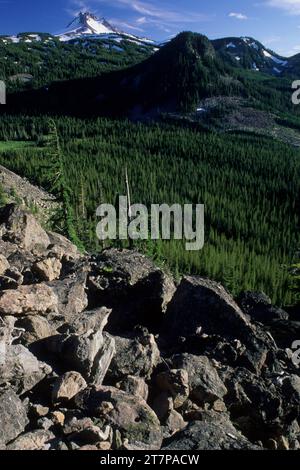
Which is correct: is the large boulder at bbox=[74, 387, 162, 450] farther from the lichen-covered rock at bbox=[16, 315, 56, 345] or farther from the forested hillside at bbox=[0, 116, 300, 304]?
the forested hillside at bbox=[0, 116, 300, 304]

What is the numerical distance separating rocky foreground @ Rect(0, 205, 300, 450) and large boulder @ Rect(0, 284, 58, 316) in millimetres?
37

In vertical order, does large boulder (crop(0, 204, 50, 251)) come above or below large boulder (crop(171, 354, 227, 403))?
above

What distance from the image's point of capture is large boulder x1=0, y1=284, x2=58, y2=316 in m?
13.3

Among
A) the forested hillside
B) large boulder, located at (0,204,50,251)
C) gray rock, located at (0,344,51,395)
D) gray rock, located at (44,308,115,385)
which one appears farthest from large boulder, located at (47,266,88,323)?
the forested hillside

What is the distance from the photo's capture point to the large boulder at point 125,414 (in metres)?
10.2

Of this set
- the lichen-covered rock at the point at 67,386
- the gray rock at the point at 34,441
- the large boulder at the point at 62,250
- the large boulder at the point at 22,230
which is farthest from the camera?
the large boulder at the point at 22,230

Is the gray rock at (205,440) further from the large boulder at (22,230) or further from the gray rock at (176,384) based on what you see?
the large boulder at (22,230)

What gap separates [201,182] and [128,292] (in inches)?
3696

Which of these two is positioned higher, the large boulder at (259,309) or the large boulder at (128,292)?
the large boulder at (128,292)

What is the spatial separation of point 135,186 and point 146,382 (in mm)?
92834

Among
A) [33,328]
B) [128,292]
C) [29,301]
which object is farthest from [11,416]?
[128,292]

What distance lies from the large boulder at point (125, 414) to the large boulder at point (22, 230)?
38.1 ft

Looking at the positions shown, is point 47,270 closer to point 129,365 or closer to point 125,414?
point 129,365

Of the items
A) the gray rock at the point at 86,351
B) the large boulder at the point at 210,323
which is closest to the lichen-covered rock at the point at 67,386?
the gray rock at the point at 86,351
